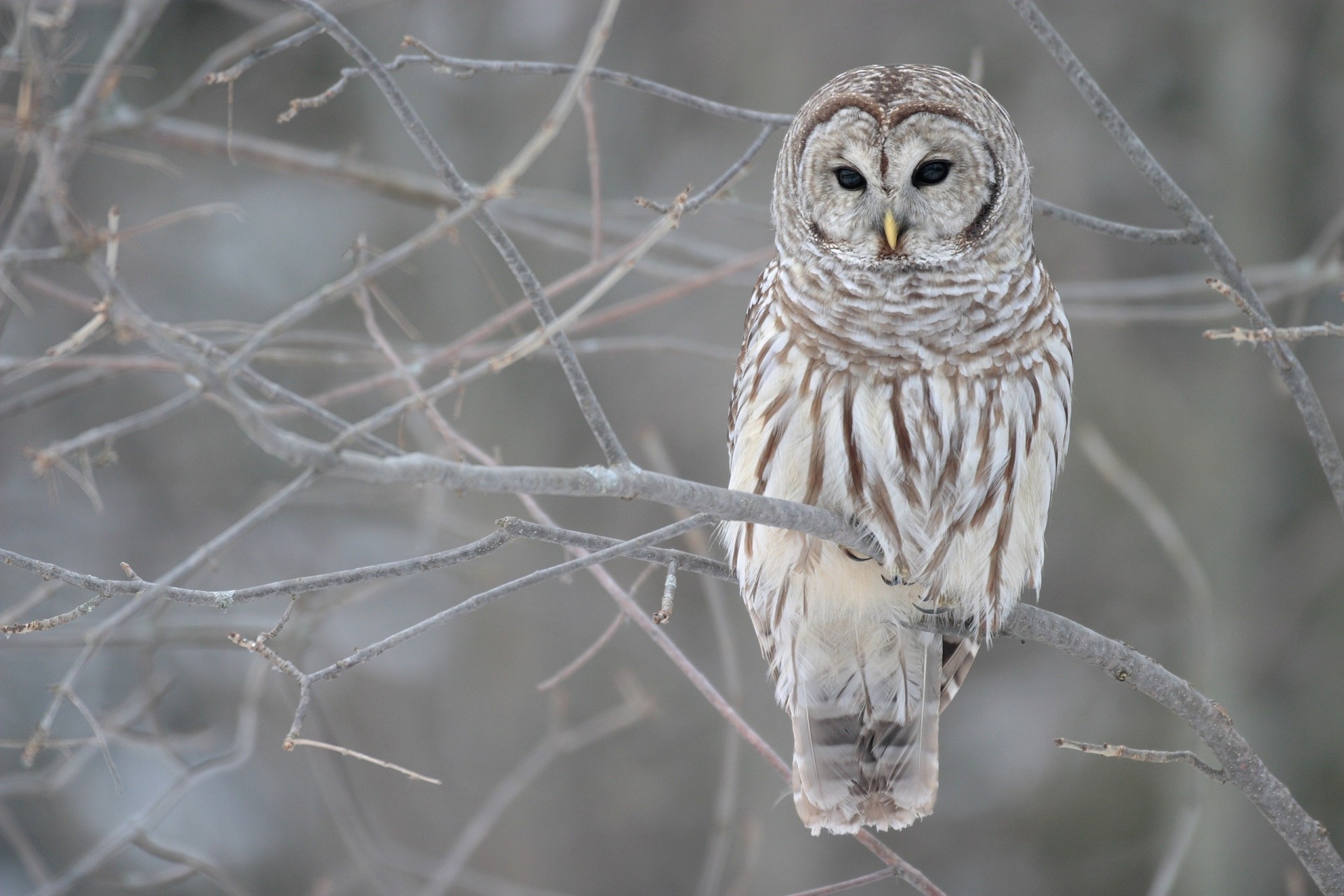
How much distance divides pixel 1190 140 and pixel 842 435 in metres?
5.29

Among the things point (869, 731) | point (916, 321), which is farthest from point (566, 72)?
point (869, 731)

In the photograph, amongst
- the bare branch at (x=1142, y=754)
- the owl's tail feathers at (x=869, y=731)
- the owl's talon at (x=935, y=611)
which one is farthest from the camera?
the owl's tail feathers at (x=869, y=731)

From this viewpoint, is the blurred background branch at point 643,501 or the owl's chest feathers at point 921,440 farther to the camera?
the blurred background branch at point 643,501

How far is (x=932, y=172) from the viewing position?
3369 millimetres

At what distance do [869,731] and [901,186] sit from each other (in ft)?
5.81

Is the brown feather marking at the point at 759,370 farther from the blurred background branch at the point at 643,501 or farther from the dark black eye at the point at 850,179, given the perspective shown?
the blurred background branch at the point at 643,501

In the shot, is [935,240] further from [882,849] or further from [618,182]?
[618,182]

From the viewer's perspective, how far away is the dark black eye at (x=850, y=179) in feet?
11.1

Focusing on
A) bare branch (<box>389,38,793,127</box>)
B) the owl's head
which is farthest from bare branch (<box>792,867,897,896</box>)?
bare branch (<box>389,38,793,127</box>)

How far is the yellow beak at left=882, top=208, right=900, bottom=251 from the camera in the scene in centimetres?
329

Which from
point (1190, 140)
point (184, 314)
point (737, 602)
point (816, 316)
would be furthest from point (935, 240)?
point (184, 314)

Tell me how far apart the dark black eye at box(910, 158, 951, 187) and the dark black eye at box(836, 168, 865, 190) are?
0.14 meters

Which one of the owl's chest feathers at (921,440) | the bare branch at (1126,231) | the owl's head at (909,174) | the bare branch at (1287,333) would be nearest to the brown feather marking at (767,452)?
the owl's chest feathers at (921,440)

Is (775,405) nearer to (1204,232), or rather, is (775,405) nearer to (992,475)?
(992,475)
